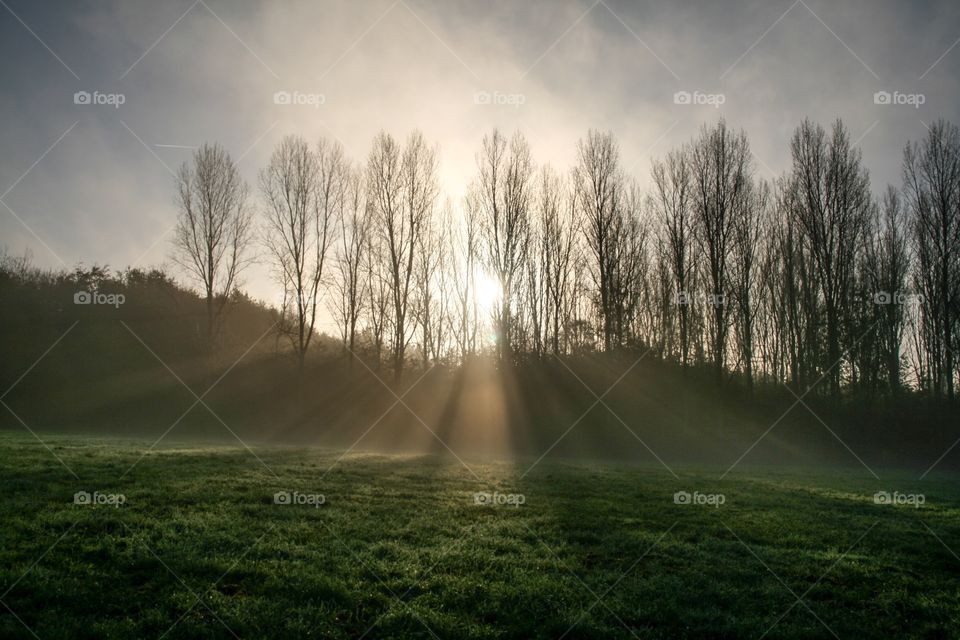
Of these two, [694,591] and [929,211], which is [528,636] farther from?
[929,211]

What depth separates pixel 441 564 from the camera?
6840 mm

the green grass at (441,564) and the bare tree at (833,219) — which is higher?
the bare tree at (833,219)

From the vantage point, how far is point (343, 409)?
35.0 m

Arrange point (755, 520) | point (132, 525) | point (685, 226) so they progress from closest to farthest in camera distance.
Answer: point (132, 525) → point (755, 520) → point (685, 226)

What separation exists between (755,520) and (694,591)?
4506 millimetres

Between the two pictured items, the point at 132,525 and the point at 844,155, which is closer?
the point at 132,525

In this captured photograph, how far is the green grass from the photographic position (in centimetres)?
529

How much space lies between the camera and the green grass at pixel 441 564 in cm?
529

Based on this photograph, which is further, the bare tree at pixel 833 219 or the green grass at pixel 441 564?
the bare tree at pixel 833 219

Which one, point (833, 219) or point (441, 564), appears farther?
point (833, 219)

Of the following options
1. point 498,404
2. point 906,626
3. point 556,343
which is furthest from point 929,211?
point 906,626

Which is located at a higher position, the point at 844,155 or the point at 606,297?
the point at 844,155

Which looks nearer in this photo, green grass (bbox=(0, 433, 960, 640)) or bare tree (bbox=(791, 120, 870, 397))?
green grass (bbox=(0, 433, 960, 640))

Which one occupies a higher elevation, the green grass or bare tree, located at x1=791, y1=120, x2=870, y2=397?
bare tree, located at x1=791, y1=120, x2=870, y2=397
